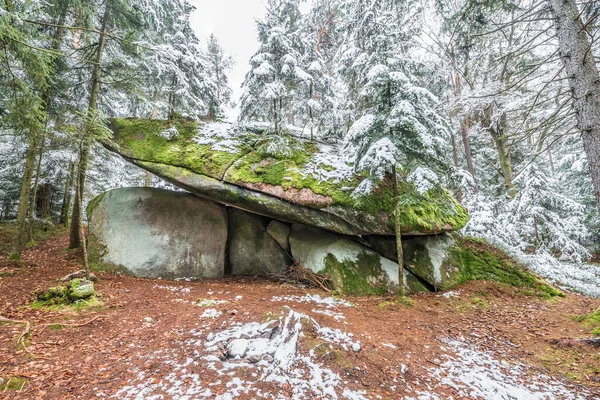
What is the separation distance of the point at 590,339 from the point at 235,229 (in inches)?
313

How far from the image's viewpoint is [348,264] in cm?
668

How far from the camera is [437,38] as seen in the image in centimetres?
923

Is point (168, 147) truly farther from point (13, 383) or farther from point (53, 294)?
point (13, 383)

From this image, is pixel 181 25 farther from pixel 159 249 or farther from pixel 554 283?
pixel 554 283

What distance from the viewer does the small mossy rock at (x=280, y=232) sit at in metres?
7.73

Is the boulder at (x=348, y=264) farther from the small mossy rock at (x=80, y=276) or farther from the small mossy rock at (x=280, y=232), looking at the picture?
the small mossy rock at (x=80, y=276)

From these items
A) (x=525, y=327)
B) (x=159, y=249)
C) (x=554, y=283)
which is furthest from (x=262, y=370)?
(x=554, y=283)

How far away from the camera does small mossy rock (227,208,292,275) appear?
306 inches

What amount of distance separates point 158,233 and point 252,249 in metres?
2.74

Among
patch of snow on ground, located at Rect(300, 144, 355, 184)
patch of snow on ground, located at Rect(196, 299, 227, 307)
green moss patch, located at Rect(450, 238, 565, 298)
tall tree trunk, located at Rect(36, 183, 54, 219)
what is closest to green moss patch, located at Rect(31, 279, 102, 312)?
patch of snow on ground, located at Rect(196, 299, 227, 307)

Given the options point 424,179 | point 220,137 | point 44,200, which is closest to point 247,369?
point 424,179

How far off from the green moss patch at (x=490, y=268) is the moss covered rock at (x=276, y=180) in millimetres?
934

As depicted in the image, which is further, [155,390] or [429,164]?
[429,164]

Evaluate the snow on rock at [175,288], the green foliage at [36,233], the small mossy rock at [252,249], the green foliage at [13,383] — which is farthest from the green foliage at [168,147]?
the green foliage at [36,233]
